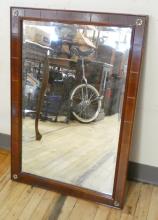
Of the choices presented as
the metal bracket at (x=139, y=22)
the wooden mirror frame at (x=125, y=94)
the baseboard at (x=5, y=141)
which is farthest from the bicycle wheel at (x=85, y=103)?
the baseboard at (x=5, y=141)

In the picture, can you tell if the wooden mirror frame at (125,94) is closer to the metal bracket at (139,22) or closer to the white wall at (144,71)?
the metal bracket at (139,22)

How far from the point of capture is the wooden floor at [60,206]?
1.46 metres

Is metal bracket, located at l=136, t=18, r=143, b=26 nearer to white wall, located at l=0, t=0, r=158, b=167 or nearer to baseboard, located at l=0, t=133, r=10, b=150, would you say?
white wall, located at l=0, t=0, r=158, b=167

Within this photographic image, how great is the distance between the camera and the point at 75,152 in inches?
63.4

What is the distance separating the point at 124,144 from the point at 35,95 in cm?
55

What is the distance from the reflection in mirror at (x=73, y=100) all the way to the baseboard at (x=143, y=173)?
253mm

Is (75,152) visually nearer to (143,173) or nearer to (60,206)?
(60,206)

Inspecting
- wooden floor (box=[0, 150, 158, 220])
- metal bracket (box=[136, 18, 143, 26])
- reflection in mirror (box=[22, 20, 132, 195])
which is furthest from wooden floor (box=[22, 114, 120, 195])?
metal bracket (box=[136, 18, 143, 26])

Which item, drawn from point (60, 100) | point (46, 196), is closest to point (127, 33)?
point (60, 100)

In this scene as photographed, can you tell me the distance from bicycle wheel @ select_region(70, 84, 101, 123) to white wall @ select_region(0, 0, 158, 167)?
0.26m

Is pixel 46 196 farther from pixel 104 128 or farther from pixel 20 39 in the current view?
pixel 20 39

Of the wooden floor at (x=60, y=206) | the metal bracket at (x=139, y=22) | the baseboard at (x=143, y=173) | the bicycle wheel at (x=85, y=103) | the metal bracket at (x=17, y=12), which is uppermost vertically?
the metal bracket at (x=17, y=12)

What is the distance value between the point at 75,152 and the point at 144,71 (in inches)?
22.8

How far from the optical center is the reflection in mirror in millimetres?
1404
